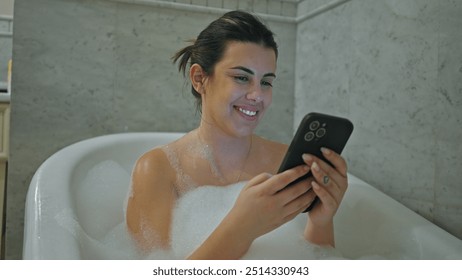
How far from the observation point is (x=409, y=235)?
25.7 inches

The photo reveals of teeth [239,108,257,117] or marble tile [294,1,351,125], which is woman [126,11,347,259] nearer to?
teeth [239,108,257,117]

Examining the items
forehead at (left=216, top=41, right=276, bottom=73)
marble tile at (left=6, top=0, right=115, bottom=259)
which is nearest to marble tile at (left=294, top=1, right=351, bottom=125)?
forehead at (left=216, top=41, right=276, bottom=73)

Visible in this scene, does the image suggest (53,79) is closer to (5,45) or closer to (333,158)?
(5,45)

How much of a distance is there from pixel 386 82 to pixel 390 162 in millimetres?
152

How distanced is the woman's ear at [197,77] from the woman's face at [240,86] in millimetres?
14

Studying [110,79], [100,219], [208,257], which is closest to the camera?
[208,257]

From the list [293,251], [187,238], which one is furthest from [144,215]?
[293,251]

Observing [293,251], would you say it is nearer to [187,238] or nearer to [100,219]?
[187,238]

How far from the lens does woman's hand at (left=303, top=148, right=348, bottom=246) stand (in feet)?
1.78

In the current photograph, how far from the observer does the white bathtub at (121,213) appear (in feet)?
1.62

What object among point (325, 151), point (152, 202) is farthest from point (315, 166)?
point (152, 202)

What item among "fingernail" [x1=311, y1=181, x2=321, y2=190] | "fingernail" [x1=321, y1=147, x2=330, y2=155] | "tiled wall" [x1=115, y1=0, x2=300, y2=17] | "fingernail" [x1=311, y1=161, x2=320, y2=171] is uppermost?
"tiled wall" [x1=115, y1=0, x2=300, y2=17]

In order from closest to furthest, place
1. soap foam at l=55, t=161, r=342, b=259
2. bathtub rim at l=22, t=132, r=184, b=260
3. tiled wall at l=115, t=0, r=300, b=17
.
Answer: bathtub rim at l=22, t=132, r=184, b=260
soap foam at l=55, t=161, r=342, b=259
tiled wall at l=115, t=0, r=300, b=17

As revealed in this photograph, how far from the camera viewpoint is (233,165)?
27.4 inches
